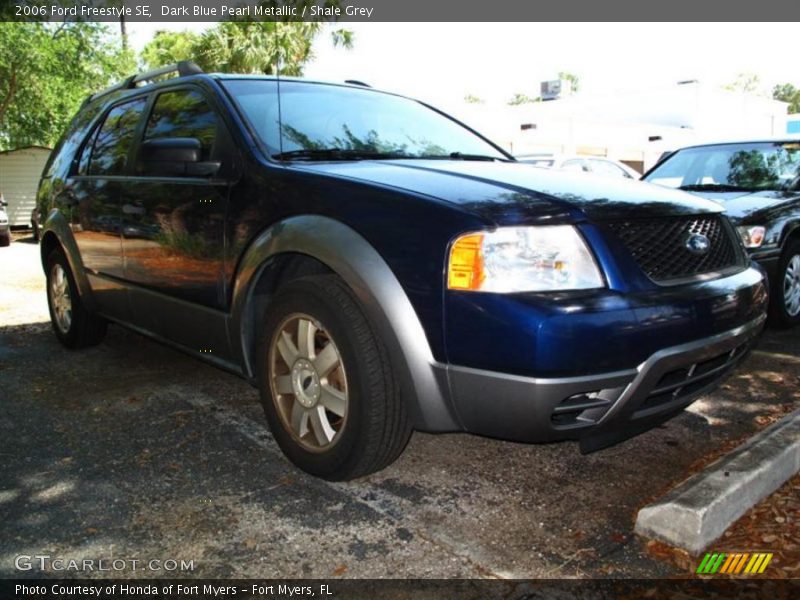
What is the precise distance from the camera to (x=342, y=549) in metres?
2.52

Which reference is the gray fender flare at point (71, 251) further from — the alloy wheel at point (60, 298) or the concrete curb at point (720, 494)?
the concrete curb at point (720, 494)

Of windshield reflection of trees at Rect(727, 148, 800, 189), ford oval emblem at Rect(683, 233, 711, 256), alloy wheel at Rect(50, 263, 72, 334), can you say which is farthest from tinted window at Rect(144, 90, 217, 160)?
windshield reflection of trees at Rect(727, 148, 800, 189)

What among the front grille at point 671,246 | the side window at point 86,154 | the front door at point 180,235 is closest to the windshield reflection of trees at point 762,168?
the front grille at point 671,246

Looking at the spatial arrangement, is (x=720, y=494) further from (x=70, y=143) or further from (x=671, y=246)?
(x=70, y=143)

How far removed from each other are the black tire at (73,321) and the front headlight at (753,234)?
4779 mm

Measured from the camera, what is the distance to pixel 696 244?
9.43 feet

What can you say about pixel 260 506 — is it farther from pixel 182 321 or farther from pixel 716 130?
pixel 716 130

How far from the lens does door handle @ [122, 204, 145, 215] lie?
3.96 metres

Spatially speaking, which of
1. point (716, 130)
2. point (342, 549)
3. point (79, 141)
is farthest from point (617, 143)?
point (342, 549)

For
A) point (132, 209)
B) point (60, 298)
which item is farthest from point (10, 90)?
point (132, 209)

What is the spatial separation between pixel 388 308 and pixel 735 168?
5.16 meters

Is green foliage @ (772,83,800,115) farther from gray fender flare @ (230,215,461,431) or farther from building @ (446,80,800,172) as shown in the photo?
gray fender flare @ (230,215,461,431)

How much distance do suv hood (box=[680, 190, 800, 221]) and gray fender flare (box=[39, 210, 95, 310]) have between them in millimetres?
4370

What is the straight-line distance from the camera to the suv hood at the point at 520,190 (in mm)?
2541
